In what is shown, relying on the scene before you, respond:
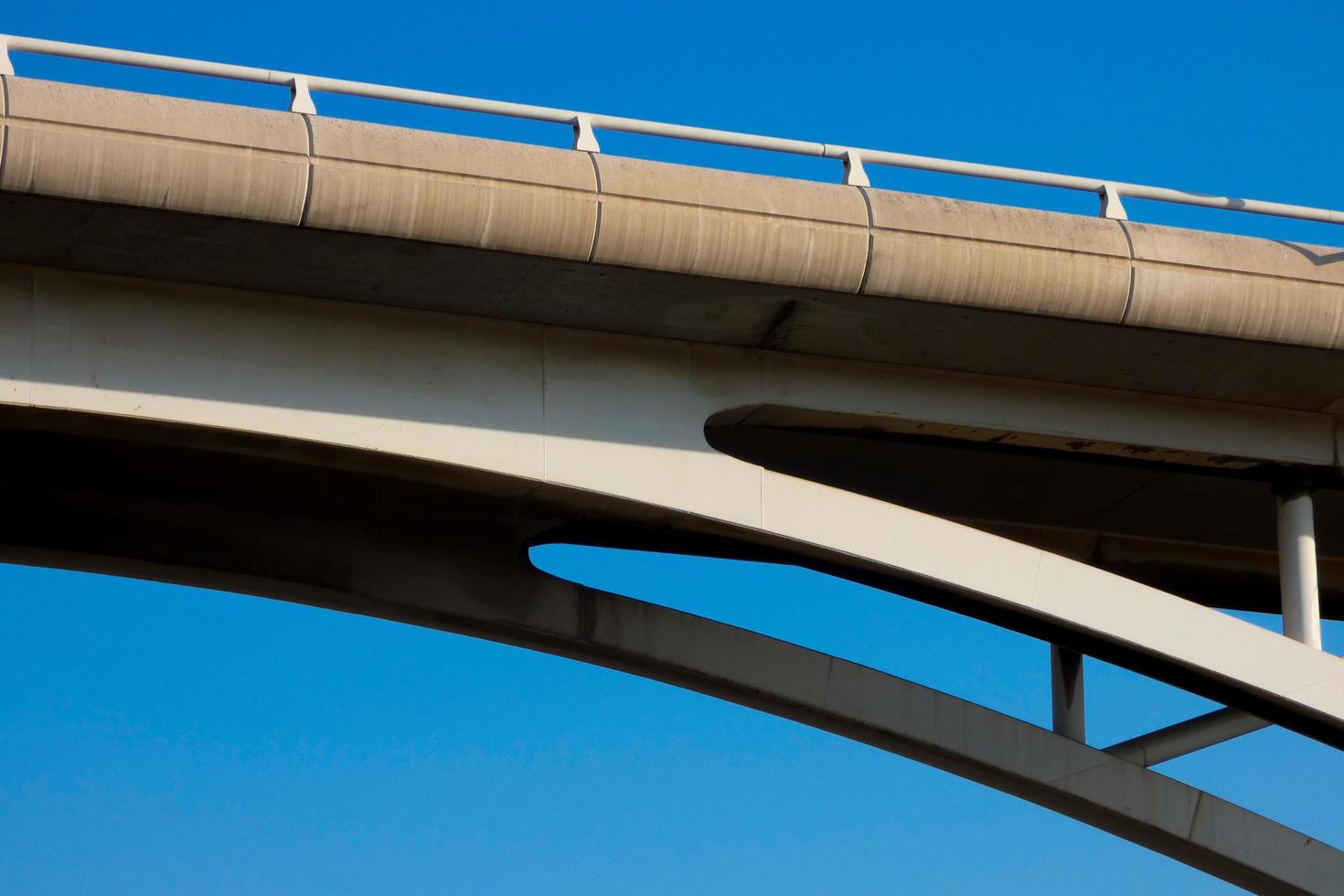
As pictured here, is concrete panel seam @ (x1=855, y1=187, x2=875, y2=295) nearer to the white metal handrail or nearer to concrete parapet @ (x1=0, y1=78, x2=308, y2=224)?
the white metal handrail

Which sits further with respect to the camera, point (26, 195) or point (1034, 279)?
point (1034, 279)

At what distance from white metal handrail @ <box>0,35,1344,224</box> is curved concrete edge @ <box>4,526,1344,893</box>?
4.09 metres

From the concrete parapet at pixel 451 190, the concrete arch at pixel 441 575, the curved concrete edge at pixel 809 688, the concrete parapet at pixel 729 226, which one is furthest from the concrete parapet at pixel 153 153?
the curved concrete edge at pixel 809 688

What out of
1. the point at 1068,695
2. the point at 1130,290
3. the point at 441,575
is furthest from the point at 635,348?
the point at 1068,695

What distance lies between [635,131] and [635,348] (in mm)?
1171

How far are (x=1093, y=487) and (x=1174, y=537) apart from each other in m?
1.39

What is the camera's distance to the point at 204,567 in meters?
13.9

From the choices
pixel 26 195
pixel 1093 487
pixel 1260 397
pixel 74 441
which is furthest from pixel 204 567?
pixel 1260 397

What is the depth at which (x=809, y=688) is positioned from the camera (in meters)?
14.0

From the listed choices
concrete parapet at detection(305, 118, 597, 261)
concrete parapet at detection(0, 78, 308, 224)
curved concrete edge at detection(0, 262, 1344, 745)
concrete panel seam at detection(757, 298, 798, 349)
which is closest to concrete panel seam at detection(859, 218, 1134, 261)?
concrete panel seam at detection(757, 298, 798, 349)

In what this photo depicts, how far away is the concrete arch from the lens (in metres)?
13.6

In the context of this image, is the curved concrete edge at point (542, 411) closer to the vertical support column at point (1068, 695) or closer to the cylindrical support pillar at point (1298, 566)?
the cylindrical support pillar at point (1298, 566)

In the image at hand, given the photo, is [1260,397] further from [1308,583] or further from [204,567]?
[204,567]

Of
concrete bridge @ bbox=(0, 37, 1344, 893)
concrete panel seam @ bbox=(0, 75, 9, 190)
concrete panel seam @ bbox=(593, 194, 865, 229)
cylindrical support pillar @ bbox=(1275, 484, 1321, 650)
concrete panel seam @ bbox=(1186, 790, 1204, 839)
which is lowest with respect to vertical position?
concrete panel seam @ bbox=(1186, 790, 1204, 839)
